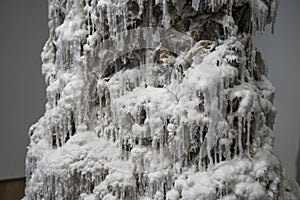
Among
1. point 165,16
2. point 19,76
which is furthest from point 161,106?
point 19,76

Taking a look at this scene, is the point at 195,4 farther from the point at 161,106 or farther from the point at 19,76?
the point at 19,76

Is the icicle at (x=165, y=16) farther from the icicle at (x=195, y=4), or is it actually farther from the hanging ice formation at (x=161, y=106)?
the icicle at (x=195, y=4)

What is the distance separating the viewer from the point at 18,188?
342cm

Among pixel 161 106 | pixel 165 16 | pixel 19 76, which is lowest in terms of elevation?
pixel 19 76

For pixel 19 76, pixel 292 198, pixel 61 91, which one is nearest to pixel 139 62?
pixel 61 91

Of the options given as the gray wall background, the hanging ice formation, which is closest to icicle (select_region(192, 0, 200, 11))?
the hanging ice formation

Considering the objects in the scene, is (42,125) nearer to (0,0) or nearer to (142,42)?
(142,42)

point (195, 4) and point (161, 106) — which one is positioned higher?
point (195, 4)

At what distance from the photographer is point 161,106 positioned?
6.28 ft

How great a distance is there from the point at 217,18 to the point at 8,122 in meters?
2.10

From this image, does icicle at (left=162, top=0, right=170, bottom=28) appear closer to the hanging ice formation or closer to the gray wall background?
the hanging ice formation

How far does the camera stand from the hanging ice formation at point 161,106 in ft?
5.95

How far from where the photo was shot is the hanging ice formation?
5.95ft

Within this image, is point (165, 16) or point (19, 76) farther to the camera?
point (19, 76)
